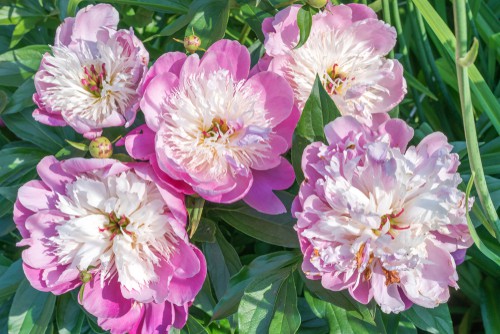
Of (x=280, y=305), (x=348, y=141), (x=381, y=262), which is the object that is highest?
(x=348, y=141)

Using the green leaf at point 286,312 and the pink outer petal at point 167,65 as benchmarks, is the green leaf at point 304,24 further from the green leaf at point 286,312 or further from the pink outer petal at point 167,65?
the green leaf at point 286,312

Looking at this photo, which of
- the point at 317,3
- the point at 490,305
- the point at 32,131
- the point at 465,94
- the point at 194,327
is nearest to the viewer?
the point at 465,94

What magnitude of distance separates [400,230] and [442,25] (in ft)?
1.37

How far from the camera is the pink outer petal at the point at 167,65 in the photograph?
0.72 m

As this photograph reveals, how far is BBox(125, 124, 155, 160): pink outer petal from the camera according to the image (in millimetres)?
698

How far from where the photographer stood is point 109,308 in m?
0.74

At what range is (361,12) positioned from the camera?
798mm

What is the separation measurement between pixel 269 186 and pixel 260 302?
0.52 feet

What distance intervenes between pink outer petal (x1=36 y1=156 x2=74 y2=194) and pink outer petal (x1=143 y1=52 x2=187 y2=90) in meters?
0.14

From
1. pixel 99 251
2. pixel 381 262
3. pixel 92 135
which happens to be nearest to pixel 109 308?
pixel 99 251

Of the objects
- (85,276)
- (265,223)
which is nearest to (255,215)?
(265,223)

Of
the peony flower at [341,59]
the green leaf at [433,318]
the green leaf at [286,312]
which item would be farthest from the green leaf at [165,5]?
the green leaf at [433,318]

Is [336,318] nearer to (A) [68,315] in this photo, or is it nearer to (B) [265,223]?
(B) [265,223]

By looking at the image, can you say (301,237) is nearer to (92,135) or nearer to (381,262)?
(381,262)
